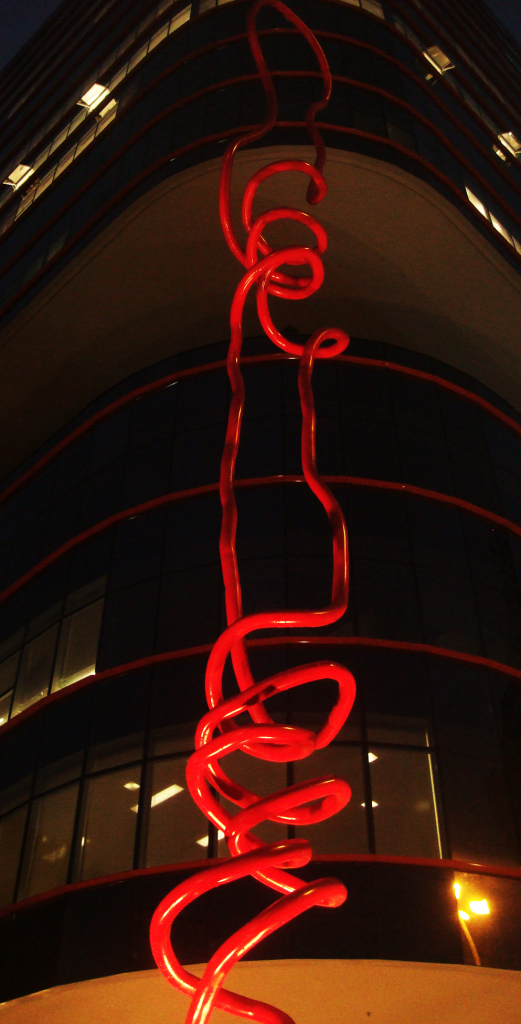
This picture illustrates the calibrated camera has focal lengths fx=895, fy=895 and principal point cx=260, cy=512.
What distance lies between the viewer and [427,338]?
71.7ft

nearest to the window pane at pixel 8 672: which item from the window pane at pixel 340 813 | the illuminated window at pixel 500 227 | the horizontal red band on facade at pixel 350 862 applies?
the horizontal red band on facade at pixel 350 862

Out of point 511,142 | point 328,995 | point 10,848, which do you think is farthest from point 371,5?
point 328,995

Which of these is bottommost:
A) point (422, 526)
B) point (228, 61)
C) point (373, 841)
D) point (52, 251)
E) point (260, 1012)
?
point (260, 1012)

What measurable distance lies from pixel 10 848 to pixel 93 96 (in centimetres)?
2514

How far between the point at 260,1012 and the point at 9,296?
77.5ft

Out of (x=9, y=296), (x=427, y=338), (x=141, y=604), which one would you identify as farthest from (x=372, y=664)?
(x=9, y=296)

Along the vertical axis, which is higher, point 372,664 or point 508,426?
point 508,426

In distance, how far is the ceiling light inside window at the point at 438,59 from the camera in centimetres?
2803

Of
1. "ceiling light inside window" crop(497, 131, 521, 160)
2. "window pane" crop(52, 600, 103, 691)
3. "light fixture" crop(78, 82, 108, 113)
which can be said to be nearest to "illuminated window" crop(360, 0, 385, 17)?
"ceiling light inside window" crop(497, 131, 521, 160)

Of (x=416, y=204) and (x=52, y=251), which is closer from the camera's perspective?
(x=416, y=204)

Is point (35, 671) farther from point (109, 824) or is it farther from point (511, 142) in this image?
point (511, 142)

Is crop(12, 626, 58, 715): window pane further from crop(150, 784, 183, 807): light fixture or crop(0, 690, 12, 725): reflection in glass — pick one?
crop(150, 784, 183, 807): light fixture

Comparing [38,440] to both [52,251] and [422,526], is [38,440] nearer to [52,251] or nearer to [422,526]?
[52,251]

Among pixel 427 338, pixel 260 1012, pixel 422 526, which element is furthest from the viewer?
pixel 427 338
